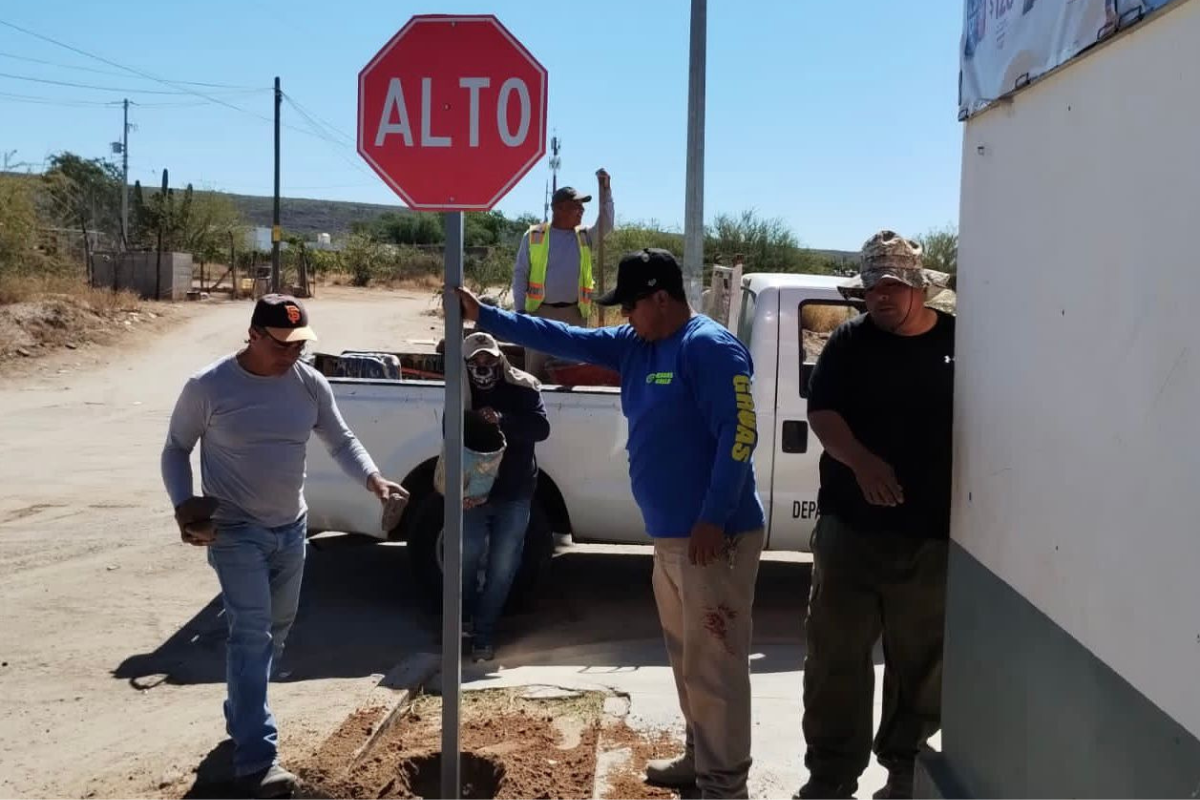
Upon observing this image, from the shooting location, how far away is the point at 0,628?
6.19m

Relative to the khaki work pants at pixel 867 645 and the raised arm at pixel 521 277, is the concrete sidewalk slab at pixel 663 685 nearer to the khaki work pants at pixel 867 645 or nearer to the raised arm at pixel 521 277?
the khaki work pants at pixel 867 645

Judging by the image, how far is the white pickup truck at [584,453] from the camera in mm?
6230

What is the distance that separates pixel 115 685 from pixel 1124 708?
4.72m

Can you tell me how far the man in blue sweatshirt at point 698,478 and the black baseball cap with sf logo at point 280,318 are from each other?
825 mm

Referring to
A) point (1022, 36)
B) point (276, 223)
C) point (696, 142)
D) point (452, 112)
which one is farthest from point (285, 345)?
point (276, 223)

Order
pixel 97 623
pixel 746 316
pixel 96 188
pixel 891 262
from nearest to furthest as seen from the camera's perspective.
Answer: pixel 891 262
pixel 97 623
pixel 746 316
pixel 96 188

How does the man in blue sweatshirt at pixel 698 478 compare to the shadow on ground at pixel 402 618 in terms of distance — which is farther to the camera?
the shadow on ground at pixel 402 618

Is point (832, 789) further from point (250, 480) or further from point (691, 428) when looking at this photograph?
point (250, 480)

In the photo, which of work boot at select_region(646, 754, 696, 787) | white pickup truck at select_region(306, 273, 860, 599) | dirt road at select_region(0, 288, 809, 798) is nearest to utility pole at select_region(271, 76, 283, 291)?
dirt road at select_region(0, 288, 809, 798)

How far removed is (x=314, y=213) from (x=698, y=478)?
97.6 meters

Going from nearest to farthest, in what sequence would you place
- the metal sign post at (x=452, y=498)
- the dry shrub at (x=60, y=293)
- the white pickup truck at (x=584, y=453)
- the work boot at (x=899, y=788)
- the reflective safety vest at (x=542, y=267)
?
1. the metal sign post at (x=452, y=498)
2. the work boot at (x=899, y=788)
3. the white pickup truck at (x=584, y=453)
4. the reflective safety vest at (x=542, y=267)
5. the dry shrub at (x=60, y=293)

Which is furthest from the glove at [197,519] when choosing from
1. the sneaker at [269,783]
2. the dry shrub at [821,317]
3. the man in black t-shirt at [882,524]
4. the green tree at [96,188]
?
the green tree at [96,188]

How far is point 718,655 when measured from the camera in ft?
12.4

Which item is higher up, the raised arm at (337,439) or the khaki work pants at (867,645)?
the raised arm at (337,439)
